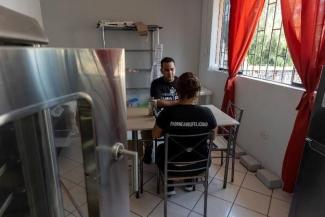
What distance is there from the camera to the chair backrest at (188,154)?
1.50 m

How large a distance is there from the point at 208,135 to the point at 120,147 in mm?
917

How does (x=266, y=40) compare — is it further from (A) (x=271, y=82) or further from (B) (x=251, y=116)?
(B) (x=251, y=116)

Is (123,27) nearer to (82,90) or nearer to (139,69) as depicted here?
(139,69)

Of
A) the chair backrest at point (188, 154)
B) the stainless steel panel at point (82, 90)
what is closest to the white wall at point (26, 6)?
the chair backrest at point (188, 154)

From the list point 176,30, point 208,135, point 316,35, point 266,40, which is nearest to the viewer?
point 208,135

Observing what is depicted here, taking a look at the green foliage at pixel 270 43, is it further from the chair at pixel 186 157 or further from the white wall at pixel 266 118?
the chair at pixel 186 157

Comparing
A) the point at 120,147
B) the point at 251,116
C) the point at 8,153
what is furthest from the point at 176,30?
the point at 8,153

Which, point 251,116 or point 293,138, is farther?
point 251,116

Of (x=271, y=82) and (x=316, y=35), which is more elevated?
(x=316, y=35)

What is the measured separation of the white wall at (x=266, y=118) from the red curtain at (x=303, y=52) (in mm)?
187

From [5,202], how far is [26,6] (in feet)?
9.84

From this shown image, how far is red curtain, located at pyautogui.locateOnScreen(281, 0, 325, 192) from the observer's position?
1621mm

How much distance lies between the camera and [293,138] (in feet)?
5.87

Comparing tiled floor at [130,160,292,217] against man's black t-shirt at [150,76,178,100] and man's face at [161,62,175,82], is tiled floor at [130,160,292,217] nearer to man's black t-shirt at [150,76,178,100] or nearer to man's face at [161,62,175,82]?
man's black t-shirt at [150,76,178,100]
